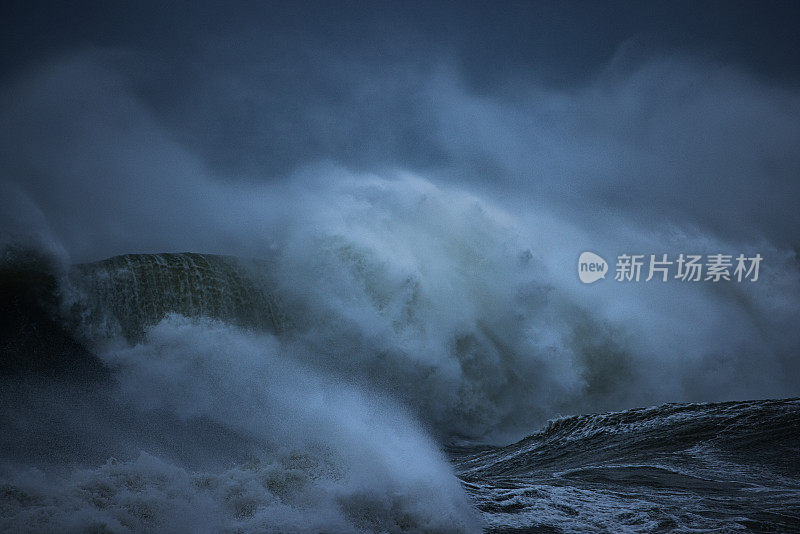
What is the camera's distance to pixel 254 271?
16.1m

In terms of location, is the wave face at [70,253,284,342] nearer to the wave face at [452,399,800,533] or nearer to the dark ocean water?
the dark ocean water

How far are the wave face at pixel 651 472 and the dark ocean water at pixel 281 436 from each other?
0.16ft

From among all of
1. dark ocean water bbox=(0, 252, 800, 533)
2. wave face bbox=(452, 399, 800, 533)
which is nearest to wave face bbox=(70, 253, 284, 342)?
dark ocean water bbox=(0, 252, 800, 533)

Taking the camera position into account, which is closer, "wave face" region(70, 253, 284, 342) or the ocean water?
the ocean water

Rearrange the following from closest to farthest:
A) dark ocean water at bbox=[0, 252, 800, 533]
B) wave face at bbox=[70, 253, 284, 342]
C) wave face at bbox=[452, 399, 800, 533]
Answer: dark ocean water at bbox=[0, 252, 800, 533]
wave face at bbox=[452, 399, 800, 533]
wave face at bbox=[70, 253, 284, 342]

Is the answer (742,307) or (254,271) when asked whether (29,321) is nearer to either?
(254,271)

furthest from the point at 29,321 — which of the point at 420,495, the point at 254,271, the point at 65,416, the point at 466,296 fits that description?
the point at 466,296

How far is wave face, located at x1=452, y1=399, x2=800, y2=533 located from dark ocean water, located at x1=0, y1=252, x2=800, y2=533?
0.05 m

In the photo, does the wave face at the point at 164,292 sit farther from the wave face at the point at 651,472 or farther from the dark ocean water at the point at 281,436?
the wave face at the point at 651,472

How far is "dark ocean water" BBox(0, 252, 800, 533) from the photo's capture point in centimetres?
591

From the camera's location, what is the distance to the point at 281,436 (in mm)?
9633

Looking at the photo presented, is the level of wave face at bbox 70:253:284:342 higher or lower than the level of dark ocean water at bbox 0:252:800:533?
higher

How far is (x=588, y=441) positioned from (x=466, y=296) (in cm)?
659

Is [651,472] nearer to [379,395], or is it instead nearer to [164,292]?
[379,395]
